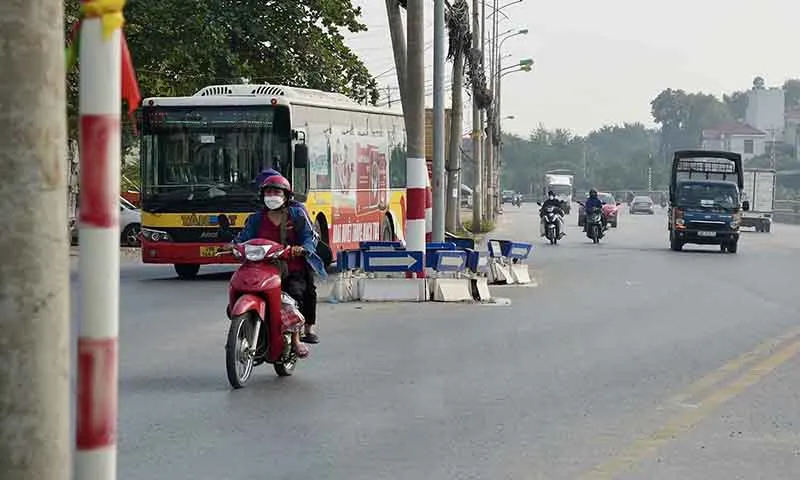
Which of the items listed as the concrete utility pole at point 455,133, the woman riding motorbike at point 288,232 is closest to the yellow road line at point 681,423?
the woman riding motorbike at point 288,232

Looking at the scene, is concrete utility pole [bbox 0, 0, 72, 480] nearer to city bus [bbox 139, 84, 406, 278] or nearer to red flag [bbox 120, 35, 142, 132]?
red flag [bbox 120, 35, 142, 132]

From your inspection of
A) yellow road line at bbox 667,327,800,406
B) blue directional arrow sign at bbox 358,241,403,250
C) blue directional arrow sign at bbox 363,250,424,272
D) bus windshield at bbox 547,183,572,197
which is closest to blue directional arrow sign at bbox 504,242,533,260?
blue directional arrow sign at bbox 358,241,403,250

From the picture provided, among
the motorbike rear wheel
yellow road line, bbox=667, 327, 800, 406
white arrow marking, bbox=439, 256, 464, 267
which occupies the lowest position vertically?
yellow road line, bbox=667, 327, 800, 406

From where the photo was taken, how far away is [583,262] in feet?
105

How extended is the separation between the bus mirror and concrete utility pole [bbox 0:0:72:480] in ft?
63.3

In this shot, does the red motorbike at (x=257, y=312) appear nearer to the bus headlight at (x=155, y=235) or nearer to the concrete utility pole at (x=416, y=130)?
the concrete utility pole at (x=416, y=130)

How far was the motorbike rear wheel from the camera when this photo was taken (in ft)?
38.5

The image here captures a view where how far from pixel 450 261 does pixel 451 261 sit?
13 millimetres

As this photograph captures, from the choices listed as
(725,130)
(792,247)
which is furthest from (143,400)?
(725,130)

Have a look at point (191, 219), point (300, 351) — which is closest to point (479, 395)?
point (300, 351)

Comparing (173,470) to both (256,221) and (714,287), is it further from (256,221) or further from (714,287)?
(714,287)

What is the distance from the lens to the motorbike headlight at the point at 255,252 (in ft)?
36.6

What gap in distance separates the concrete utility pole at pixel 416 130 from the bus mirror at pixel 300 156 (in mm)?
1847

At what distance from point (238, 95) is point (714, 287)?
795cm
